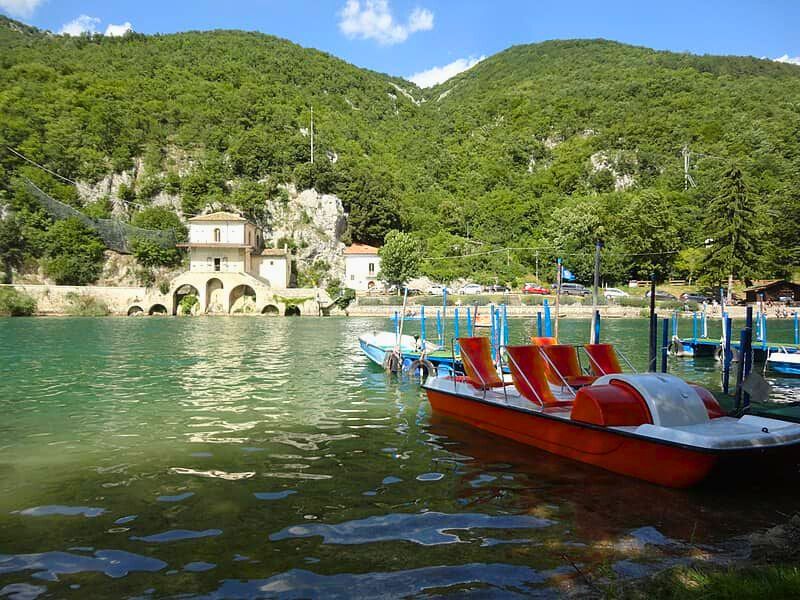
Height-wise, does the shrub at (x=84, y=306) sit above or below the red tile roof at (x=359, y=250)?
below

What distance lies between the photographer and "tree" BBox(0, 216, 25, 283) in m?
69.8

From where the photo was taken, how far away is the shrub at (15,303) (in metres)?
59.0

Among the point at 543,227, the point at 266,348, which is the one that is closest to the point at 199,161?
the point at 543,227

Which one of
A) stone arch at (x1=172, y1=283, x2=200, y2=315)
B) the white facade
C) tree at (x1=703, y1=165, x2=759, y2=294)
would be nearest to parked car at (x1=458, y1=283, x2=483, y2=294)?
the white facade

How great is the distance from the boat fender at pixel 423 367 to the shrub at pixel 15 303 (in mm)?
54818

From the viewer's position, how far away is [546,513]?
26.5 feet

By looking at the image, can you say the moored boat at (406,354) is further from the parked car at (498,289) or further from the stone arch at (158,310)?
the parked car at (498,289)

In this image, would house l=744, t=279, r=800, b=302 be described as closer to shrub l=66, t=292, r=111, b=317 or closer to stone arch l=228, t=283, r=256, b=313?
stone arch l=228, t=283, r=256, b=313

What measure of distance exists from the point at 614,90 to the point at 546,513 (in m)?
139

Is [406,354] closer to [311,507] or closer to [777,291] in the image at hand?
[311,507]

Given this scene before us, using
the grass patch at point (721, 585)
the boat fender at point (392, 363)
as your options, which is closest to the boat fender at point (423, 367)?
the boat fender at point (392, 363)

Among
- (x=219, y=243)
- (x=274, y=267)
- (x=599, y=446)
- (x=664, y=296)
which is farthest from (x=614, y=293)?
(x=599, y=446)

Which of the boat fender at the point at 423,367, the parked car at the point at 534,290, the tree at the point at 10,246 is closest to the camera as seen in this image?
the boat fender at the point at 423,367

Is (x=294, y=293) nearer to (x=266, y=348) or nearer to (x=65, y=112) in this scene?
(x=266, y=348)
